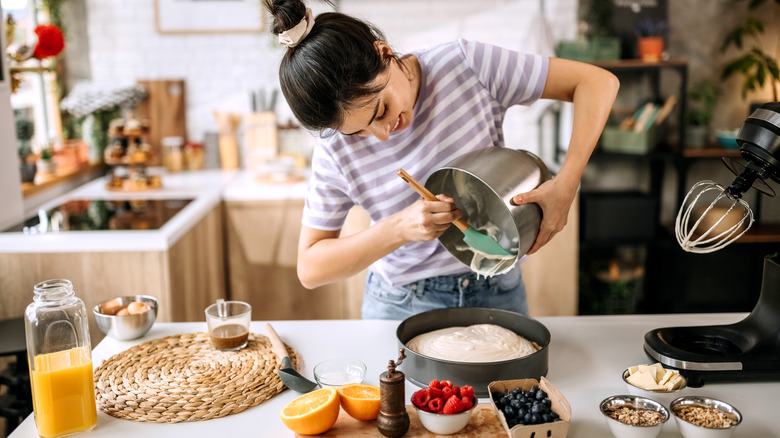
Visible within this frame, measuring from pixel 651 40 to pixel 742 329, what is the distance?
101 inches

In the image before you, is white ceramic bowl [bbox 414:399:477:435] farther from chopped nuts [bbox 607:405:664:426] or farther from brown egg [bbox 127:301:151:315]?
brown egg [bbox 127:301:151:315]

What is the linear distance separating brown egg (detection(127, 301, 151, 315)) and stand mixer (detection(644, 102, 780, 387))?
1.16m

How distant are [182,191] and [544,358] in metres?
2.44

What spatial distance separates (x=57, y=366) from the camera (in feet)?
4.17

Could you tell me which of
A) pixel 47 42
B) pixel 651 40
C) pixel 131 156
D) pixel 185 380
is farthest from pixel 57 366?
pixel 651 40

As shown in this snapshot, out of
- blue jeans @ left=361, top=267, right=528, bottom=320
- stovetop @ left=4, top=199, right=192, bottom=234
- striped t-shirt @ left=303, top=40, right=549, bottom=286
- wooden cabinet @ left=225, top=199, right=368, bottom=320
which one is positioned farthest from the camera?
wooden cabinet @ left=225, top=199, right=368, bottom=320

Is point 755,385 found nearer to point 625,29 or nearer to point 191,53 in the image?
point 625,29

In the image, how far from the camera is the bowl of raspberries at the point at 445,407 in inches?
46.9

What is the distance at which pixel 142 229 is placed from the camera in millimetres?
2648

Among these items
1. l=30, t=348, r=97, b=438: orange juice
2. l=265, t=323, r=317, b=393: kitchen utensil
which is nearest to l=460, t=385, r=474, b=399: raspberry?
l=265, t=323, r=317, b=393: kitchen utensil

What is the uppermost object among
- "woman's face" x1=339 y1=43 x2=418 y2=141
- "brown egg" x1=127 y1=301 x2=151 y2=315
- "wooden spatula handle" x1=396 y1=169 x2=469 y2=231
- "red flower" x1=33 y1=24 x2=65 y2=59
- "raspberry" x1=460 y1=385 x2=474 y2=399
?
"red flower" x1=33 y1=24 x2=65 y2=59

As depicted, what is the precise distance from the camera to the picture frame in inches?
155

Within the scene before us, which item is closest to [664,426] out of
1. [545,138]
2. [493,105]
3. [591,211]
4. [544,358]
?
[544,358]

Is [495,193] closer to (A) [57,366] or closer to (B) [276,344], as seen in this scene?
(B) [276,344]
